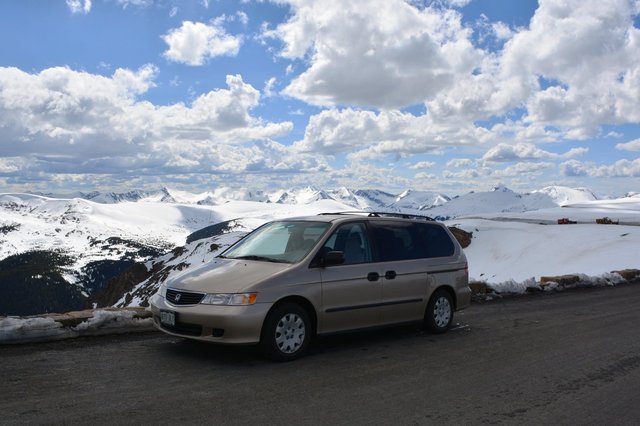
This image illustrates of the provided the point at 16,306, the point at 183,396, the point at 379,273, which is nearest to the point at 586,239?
the point at 379,273

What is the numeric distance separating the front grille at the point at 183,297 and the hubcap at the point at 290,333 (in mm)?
1023

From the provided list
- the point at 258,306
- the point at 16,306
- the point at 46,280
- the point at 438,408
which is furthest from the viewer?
the point at 46,280

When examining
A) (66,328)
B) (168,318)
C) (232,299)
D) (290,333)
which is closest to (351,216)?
(290,333)

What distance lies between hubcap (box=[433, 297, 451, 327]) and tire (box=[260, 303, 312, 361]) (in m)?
2.68

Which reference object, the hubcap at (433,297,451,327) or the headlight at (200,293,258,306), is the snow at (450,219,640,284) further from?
the headlight at (200,293,258,306)

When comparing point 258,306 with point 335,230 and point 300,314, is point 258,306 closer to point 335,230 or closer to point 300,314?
point 300,314

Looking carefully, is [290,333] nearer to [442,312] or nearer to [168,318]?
[168,318]

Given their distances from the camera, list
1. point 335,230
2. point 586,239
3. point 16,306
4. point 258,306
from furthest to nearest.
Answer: point 16,306
point 586,239
point 335,230
point 258,306

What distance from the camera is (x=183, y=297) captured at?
22.4 feet

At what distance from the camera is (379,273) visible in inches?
312

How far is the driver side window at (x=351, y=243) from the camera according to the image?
7.66 m

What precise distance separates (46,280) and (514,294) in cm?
21108

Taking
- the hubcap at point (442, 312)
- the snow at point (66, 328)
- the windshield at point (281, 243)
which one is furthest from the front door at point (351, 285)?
the snow at point (66, 328)

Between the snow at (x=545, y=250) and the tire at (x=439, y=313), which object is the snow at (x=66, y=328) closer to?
the tire at (x=439, y=313)
